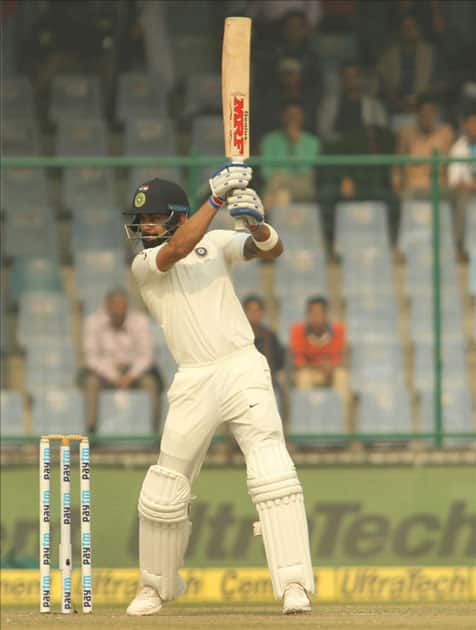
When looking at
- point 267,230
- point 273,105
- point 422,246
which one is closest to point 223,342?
point 267,230

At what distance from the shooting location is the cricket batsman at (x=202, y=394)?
721cm

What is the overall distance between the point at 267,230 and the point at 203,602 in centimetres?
329

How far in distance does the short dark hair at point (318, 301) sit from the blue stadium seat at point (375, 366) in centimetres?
32

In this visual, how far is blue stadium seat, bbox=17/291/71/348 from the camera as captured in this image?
10.6m

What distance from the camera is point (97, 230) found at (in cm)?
1092

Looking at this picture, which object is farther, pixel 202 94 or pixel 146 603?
pixel 202 94

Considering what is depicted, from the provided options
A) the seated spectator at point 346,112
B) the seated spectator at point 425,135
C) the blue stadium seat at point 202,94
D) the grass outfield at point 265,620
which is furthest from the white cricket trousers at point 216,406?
the blue stadium seat at point 202,94

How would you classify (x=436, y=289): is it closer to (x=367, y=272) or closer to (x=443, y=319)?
(x=443, y=319)

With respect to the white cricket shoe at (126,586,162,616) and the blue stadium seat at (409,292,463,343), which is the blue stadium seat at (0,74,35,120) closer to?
the blue stadium seat at (409,292,463,343)

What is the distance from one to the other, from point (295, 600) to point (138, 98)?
7.82 m

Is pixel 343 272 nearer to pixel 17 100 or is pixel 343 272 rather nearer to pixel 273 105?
pixel 273 105

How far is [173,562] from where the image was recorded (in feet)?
24.8

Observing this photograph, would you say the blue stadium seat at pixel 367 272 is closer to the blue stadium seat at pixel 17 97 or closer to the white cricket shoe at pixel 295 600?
the white cricket shoe at pixel 295 600

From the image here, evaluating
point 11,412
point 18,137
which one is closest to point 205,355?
point 11,412
